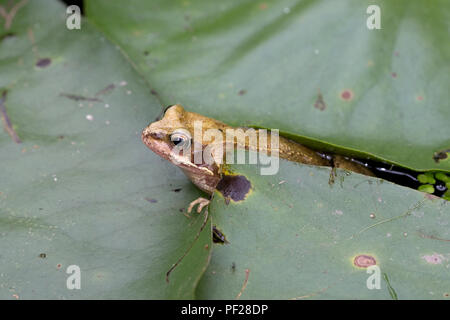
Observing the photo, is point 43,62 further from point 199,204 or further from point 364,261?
point 364,261

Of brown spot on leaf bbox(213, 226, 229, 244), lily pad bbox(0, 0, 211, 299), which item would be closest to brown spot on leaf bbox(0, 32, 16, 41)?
lily pad bbox(0, 0, 211, 299)

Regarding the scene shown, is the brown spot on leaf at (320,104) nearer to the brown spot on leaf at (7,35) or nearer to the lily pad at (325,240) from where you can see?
the lily pad at (325,240)

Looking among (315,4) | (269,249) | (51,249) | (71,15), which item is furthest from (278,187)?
(71,15)

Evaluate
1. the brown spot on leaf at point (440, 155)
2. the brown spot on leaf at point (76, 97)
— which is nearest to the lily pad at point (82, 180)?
the brown spot on leaf at point (76, 97)

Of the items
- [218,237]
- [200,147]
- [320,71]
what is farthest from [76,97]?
[320,71]

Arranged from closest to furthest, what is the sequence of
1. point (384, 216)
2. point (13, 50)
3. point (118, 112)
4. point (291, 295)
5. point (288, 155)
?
point (291, 295) → point (384, 216) → point (288, 155) → point (118, 112) → point (13, 50)

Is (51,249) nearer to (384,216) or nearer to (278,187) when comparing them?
(278,187)
